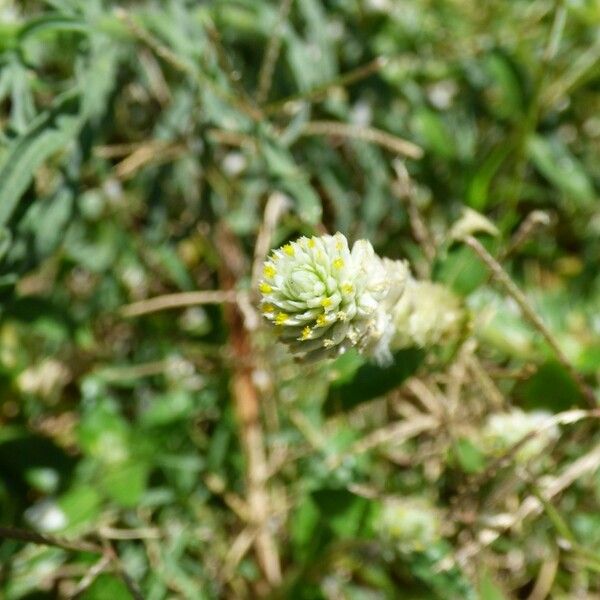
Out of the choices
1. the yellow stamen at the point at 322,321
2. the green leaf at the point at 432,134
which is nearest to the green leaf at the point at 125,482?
the yellow stamen at the point at 322,321

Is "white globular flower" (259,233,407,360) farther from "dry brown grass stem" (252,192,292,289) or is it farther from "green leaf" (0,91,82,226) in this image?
"dry brown grass stem" (252,192,292,289)

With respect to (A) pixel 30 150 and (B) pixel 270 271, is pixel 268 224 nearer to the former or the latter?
(A) pixel 30 150

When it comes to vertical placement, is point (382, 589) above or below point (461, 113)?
below

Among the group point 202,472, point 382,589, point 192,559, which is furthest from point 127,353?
point 382,589

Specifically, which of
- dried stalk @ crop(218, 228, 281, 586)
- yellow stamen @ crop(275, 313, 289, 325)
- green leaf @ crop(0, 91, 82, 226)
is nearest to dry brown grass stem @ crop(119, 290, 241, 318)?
dried stalk @ crop(218, 228, 281, 586)

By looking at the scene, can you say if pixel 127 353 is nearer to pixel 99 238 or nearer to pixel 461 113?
pixel 99 238

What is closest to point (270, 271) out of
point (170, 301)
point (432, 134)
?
point (170, 301)

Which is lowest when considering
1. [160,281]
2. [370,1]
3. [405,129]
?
[160,281]
